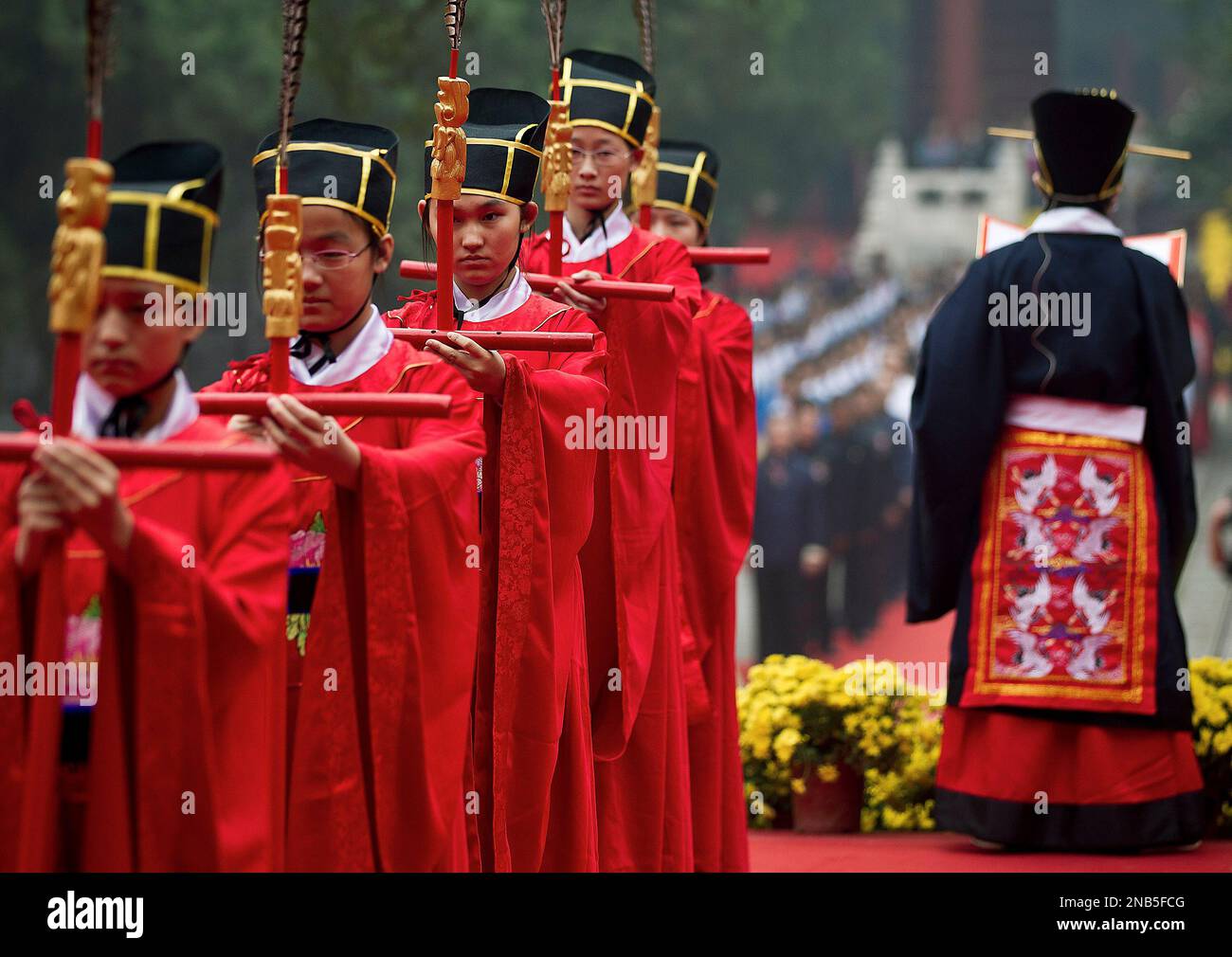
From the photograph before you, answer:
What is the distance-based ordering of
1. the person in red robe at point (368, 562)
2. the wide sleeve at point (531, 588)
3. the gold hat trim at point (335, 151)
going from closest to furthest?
the person in red robe at point (368, 562)
the gold hat trim at point (335, 151)
the wide sleeve at point (531, 588)

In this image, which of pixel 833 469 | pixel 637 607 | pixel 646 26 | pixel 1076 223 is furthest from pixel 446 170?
pixel 833 469

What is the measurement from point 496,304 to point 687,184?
3.12 meters

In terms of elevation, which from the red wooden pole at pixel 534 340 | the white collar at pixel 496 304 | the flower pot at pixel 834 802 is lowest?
the flower pot at pixel 834 802

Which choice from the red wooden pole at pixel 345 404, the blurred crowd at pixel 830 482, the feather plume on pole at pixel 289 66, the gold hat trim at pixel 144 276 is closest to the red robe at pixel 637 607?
the red wooden pole at pixel 345 404

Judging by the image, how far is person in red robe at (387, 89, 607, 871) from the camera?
5.43m

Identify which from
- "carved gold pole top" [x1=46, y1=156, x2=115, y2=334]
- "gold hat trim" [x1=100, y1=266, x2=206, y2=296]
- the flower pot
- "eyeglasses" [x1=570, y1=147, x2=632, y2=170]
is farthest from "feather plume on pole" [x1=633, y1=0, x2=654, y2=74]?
"carved gold pole top" [x1=46, y1=156, x2=115, y2=334]

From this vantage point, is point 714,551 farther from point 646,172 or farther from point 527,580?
point 527,580

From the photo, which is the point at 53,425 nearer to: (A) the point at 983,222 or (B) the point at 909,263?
(A) the point at 983,222

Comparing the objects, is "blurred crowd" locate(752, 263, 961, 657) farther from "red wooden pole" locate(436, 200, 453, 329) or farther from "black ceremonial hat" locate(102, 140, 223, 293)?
"black ceremonial hat" locate(102, 140, 223, 293)

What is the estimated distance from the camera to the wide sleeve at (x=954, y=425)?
24.5 feet

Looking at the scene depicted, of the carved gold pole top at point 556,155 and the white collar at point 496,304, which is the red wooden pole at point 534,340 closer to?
the white collar at point 496,304

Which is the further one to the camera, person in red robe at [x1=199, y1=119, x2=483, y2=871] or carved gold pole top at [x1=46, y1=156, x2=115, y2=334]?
person in red robe at [x1=199, y1=119, x2=483, y2=871]

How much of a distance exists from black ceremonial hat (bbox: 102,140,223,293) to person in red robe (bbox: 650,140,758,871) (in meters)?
3.46

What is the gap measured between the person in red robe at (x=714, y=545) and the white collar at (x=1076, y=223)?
1112 mm
